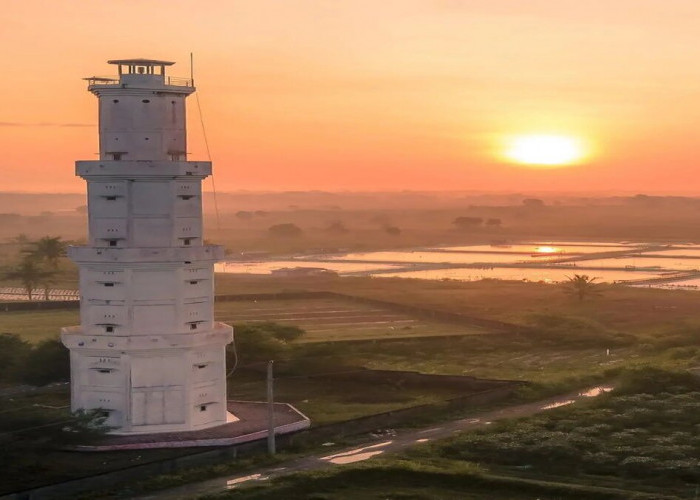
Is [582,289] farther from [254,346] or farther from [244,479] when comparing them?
[244,479]

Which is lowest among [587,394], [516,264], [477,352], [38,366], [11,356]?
[587,394]

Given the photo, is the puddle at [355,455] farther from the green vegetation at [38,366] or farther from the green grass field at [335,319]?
the green grass field at [335,319]

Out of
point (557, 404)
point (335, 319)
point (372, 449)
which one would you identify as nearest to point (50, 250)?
point (335, 319)

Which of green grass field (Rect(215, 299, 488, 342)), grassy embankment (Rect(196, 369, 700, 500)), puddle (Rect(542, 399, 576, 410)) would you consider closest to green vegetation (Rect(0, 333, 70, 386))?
green grass field (Rect(215, 299, 488, 342))

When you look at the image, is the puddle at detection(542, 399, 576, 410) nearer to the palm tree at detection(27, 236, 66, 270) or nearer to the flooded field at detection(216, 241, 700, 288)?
the flooded field at detection(216, 241, 700, 288)

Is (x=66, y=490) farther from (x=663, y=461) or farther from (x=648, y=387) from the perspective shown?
(x=648, y=387)
